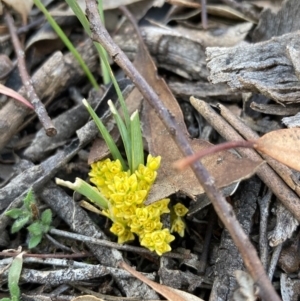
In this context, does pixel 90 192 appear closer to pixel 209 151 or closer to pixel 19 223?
pixel 19 223

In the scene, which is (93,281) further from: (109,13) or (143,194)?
(109,13)

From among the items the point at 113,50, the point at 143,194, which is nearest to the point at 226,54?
the point at 113,50

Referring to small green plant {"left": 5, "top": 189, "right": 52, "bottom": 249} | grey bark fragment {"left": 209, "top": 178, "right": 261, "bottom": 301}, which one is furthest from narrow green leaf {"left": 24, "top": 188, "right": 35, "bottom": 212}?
grey bark fragment {"left": 209, "top": 178, "right": 261, "bottom": 301}

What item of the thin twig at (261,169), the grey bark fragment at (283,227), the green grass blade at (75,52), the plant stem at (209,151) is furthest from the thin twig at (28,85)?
the grey bark fragment at (283,227)

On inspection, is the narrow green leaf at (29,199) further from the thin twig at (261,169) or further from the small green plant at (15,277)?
the thin twig at (261,169)

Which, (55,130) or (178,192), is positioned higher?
(55,130)

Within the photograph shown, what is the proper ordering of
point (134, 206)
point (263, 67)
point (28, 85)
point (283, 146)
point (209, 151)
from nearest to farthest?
point (209, 151) < point (283, 146) < point (134, 206) < point (263, 67) < point (28, 85)

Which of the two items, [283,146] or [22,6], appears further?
[22,6]

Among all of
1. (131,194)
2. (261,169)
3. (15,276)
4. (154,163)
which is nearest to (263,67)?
(261,169)
